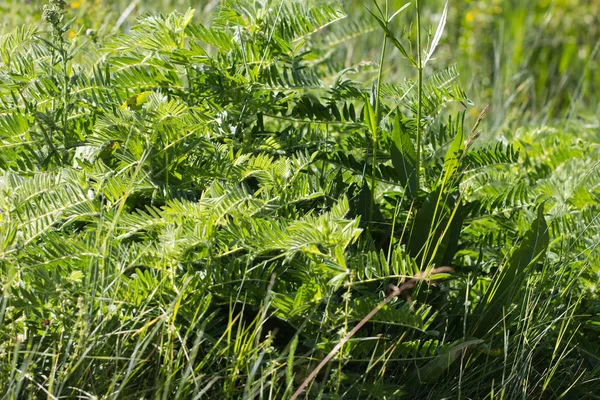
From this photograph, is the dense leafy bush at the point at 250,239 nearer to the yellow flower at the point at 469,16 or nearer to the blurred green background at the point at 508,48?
the blurred green background at the point at 508,48

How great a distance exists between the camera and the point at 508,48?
14.3ft

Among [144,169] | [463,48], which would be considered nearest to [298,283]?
[144,169]

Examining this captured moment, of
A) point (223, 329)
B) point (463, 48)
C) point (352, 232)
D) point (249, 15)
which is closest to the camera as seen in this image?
point (352, 232)

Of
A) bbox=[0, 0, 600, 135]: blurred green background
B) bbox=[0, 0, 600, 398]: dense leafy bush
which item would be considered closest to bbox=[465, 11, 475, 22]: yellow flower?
bbox=[0, 0, 600, 135]: blurred green background

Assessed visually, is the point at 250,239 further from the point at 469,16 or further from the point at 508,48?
the point at 469,16

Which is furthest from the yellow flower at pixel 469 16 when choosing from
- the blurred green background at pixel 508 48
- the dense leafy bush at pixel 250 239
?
the dense leafy bush at pixel 250 239

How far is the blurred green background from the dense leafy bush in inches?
83.2

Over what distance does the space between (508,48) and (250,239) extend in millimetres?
3324

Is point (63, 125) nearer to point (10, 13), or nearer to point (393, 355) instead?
point (393, 355)

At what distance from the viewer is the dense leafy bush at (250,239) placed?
4.66 feet

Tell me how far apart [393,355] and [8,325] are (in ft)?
2.48

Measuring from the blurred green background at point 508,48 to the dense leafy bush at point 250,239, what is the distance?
2.11 metres

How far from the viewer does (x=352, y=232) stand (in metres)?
1.39

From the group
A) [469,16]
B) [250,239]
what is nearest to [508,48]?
[469,16]
